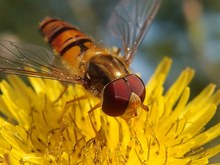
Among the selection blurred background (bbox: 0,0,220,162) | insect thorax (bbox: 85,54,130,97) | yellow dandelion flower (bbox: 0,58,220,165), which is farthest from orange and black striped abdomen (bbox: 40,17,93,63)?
blurred background (bbox: 0,0,220,162)

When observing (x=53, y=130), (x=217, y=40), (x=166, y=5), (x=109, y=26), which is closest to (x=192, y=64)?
(x=217, y=40)

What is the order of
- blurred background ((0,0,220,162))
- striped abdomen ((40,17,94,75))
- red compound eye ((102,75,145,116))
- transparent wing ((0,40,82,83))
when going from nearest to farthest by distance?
red compound eye ((102,75,145,116)), transparent wing ((0,40,82,83)), striped abdomen ((40,17,94,75)), blurred background ((0,0,220,162))

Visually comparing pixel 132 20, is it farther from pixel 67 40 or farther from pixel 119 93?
pixel 119 93

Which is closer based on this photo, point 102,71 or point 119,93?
point 119,93

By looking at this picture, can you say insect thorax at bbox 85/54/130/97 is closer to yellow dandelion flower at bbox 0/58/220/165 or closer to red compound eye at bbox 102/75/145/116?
red compound eye at bbox 102/75/145/116

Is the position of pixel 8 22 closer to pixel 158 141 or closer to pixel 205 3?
pixel 205 3

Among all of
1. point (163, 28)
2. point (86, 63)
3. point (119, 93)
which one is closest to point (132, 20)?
point (86, 63)

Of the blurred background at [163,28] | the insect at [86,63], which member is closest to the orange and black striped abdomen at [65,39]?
the insect at [86,63]
